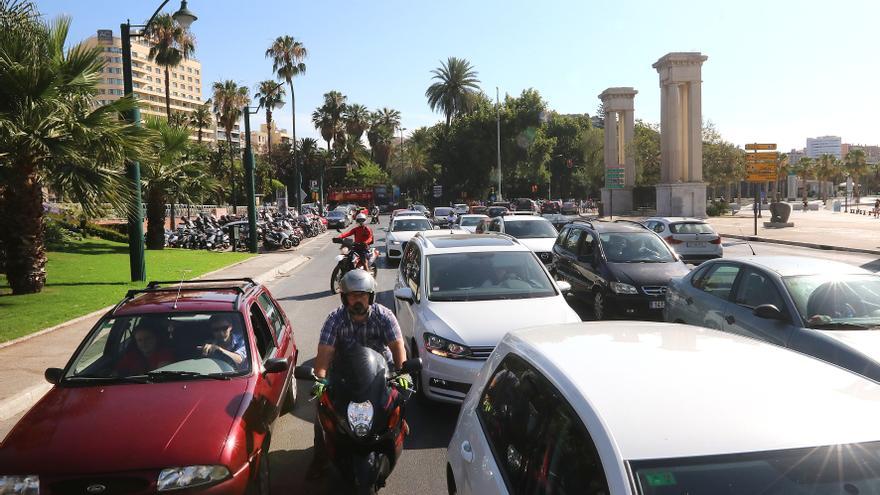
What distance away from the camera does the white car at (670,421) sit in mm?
2164

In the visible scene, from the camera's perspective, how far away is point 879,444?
2.23 metres

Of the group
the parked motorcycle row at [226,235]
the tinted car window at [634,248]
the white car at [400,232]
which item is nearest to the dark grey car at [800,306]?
the tinted car window at [634,248]

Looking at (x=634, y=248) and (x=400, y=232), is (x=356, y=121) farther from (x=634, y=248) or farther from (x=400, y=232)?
(x=634, y=248)

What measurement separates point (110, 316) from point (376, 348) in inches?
80.8

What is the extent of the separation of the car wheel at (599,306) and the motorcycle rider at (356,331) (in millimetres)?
6332

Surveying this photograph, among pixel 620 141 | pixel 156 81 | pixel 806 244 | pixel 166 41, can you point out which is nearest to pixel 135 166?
pixel 806 244

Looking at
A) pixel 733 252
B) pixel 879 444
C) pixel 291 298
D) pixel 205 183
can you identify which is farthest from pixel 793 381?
pixel 205 183

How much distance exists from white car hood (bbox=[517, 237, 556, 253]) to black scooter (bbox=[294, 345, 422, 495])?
37.9ft

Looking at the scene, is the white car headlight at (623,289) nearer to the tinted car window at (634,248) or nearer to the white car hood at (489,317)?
the tinted car window at (634,248)

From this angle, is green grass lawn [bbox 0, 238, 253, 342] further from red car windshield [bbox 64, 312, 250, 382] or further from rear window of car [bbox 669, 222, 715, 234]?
rear window of car [bbox 669, 222, 715, 234]

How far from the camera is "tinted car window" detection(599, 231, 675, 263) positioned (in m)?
11.6

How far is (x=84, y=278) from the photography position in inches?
665

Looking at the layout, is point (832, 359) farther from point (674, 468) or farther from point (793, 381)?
point (674, 468)

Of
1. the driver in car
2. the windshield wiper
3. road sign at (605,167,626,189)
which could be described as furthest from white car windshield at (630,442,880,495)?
road sign at (605,167,626,189)
